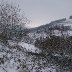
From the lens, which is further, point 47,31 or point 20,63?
point 47,31

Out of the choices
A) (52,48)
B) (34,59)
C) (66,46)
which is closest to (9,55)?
(34,59)

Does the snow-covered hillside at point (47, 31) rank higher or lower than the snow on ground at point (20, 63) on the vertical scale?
lower

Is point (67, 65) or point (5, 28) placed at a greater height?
point (5, 28)

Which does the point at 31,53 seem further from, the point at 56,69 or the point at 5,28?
the point at 5,28

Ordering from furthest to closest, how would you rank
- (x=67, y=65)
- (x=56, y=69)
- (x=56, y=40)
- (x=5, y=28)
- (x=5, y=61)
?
(x=5, y=28) < (x=56, y=40) < (x=67, y=65) < (x=56, y=69) < (x=5, y=61)

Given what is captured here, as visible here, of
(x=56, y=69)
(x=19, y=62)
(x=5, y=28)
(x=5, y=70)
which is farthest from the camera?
(x=5, y=28)

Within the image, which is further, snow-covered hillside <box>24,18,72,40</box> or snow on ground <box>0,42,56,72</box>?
snow-covered hillside <box>24,18,72,40</box>

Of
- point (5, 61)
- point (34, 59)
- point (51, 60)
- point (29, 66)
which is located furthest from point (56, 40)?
point (5, 61)

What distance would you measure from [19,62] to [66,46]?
10.4m

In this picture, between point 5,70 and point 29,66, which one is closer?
point 5,70

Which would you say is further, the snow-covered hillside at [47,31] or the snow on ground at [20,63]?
the snow-covered hillside at [47,31]

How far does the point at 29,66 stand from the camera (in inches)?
684

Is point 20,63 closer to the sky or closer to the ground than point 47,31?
closer to the sky

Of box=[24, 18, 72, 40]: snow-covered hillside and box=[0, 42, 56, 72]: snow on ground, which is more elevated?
box=[0, 42, 56, 72]: snow on ground
